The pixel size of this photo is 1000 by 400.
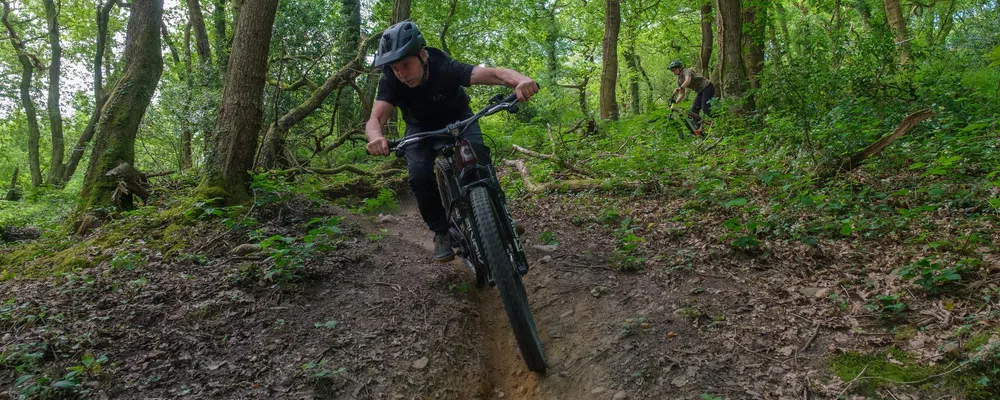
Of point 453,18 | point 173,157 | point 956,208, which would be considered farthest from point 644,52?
point 956,208

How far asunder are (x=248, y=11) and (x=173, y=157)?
817 centimetres

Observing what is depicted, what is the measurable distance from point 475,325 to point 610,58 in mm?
10307

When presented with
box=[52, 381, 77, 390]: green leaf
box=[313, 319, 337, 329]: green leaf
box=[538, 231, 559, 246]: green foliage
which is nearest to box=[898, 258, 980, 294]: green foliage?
box=[538, 231, 559, 246]: green foliage

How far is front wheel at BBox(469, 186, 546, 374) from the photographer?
298 centimetres

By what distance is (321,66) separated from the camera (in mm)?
10062

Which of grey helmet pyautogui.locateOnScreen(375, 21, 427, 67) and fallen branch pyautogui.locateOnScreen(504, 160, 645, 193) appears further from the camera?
fallen branch pyautogui.locateOnScreen(504, 160, 645, 193)

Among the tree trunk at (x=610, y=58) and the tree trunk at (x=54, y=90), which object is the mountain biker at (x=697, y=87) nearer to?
the tree trunk at (x=610, y=58)

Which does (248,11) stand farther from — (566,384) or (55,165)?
(55,165)

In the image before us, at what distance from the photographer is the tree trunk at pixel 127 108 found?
612cm

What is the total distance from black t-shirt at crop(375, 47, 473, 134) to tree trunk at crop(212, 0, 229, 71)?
8.78 meters

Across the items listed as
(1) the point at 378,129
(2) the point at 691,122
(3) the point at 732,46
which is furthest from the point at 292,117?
(3) the point at 732,46

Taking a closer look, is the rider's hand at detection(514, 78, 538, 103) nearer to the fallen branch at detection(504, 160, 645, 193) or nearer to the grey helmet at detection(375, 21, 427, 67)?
the grey helmet at detection(375, 21, 427, 67)

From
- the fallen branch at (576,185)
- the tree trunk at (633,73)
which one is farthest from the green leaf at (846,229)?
the tree trunk at (633,73)

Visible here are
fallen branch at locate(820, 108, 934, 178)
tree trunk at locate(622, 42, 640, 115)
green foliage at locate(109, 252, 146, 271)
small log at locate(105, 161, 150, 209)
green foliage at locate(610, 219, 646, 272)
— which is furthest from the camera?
tree trunk at locate(622, 42, 640, 115)
